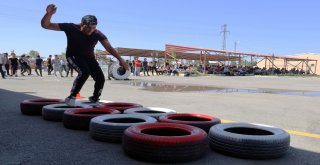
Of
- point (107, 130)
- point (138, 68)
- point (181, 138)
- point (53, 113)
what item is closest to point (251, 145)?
point (181, 138)

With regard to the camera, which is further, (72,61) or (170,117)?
(72,61)

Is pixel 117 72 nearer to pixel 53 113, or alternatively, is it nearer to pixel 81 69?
pixel 81 69

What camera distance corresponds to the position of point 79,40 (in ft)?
16.0

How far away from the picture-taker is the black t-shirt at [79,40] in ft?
15.8

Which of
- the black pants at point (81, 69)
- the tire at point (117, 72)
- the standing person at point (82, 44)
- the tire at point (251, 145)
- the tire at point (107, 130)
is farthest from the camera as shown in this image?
the tire at point (117, 72)

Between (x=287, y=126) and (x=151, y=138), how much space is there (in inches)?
114

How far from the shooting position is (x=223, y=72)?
37.1 m

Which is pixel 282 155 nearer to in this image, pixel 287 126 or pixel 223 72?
pixel 287 126

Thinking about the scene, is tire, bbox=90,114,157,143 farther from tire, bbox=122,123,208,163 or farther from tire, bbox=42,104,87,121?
tire, bbox=42,104,87,121

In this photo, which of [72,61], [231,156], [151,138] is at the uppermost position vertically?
[72,61]

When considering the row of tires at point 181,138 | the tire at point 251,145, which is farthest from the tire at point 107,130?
the tire at point 251,145

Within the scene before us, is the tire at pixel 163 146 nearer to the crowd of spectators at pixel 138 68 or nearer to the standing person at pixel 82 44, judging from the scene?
the standing person at pixel 82 44

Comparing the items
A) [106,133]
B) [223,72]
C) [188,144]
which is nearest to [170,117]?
[106,133]

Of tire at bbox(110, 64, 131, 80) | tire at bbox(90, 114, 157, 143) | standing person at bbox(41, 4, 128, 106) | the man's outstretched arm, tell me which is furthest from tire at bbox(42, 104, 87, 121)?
tire at bbox(110, 64, 131, 80)
